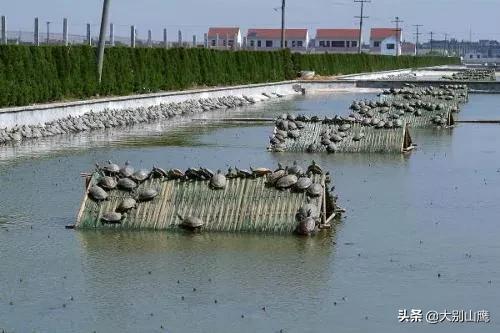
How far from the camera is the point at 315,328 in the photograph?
8.61 m

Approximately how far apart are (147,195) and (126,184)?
32 cm

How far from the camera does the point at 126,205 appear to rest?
1250cm

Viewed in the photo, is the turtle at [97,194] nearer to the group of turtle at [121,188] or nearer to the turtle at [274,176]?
the group of turtle at [121,188]

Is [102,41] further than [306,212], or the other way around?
[102,41]

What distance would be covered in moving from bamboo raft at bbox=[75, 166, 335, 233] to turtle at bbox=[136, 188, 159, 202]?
0.21 feet

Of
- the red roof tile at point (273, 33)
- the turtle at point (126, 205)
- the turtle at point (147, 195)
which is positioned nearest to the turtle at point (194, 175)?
the turtle at point (147, 195)

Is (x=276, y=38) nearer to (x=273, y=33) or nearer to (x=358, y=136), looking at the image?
(x=273, y=33)

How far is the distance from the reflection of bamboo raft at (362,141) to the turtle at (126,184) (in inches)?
359

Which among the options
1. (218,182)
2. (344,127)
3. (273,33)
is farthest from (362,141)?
(273,33)

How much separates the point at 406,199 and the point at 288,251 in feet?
13.8

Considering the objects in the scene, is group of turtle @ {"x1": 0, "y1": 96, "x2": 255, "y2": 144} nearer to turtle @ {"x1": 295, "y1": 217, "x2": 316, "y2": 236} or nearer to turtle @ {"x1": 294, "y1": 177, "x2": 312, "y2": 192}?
turtle @ {"x1": 294, "y1": 177, "x2": 312, "y2": 192}

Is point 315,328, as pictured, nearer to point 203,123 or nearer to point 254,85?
point 203,123

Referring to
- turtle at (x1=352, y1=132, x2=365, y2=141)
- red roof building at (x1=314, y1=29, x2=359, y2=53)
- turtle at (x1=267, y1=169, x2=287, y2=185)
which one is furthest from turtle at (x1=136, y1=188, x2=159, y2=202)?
red roof building at (x1=314, y1=29, x2=359, y2=53)

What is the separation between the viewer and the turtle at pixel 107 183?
12.7 m
